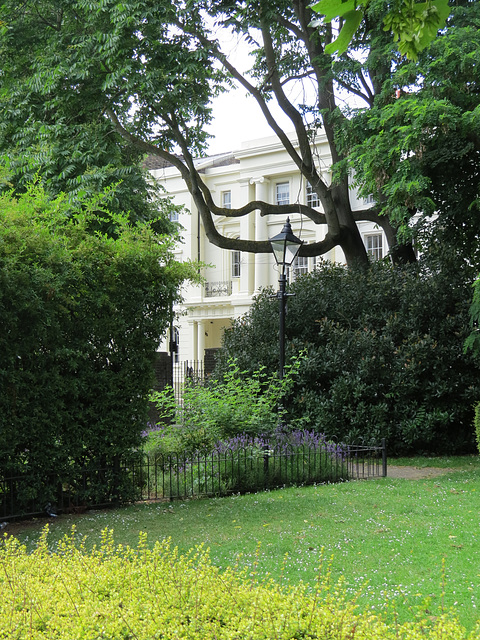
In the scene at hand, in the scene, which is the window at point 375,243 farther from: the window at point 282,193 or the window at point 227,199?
the window at point 227,199

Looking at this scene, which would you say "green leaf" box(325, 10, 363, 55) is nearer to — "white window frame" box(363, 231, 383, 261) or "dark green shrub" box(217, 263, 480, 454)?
"dark green shrub" box(217, 263, 480, 454)

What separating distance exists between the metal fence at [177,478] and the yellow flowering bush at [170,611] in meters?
3.57

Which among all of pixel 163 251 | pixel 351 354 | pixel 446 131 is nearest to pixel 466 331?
pixel 351 354

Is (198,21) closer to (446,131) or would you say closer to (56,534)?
(446,131)

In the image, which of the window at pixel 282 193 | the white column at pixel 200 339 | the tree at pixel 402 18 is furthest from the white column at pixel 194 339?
the tree at pixel 402 18

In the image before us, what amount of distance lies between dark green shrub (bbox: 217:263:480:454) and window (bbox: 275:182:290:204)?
2134 cm

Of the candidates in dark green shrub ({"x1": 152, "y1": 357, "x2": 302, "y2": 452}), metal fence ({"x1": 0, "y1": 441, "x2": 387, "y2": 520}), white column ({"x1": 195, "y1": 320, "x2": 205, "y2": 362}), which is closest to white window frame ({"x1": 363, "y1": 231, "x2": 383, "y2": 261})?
white column ({"x1": 195, "y1": 320, "x2": 205, "y2": 362})

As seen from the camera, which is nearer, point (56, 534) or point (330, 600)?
point (330, 600)

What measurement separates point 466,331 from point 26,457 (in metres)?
9.74

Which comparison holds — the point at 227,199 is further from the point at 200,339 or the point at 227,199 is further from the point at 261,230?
the point at 200,339

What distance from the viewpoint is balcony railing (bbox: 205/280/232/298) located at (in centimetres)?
3819

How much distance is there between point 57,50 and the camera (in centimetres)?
1495

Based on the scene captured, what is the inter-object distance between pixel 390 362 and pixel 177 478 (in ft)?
21.5

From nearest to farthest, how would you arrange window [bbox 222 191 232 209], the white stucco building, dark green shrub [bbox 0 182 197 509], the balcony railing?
dark green shrub [bbox 0 182 197 509] → the white stucco building → the balcony railing → window [bbox 222 191 232 209]
